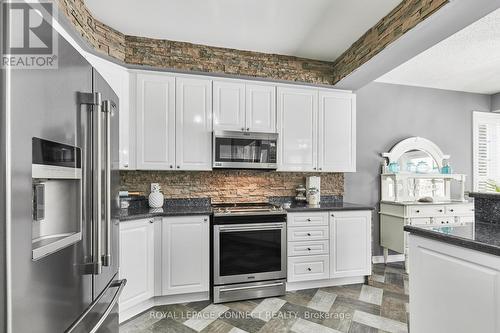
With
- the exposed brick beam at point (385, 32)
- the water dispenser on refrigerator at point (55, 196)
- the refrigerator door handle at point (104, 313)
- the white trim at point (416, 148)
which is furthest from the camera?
the white trim at point (416, 148)

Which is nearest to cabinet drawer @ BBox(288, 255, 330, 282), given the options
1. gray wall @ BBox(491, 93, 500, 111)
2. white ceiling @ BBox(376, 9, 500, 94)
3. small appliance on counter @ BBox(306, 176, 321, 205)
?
small appliance on counter @ BBox(306, 176, 321, 205)

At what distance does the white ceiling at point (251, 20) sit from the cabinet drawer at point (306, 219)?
6.55 feet

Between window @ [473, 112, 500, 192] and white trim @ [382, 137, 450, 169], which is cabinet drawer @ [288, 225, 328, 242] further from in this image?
window @ [473, 112, 500, 192]

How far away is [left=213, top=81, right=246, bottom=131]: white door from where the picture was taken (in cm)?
313

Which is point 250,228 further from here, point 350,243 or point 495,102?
point 495,102

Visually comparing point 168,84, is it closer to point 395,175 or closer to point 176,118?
point 176,118

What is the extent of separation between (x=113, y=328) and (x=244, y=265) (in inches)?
63.2

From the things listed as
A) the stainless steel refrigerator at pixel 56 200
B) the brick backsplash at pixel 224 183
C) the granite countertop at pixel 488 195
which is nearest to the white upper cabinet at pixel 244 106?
the brick backsplash at pixel 224 183

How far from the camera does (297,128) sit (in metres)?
3.40

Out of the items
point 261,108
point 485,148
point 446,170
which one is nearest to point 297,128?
point 261,108

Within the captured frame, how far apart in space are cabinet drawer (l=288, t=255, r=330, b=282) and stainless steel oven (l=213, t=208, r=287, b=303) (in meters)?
0.12

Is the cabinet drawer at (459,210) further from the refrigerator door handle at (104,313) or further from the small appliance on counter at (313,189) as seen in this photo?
the refrigerator door handle at (104,313)

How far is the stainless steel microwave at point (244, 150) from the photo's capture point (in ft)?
10.1

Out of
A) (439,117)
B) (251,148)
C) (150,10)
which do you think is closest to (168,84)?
(150,10)
